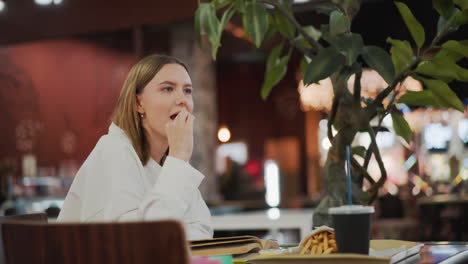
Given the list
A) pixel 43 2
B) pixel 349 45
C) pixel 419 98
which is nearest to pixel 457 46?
pixel 419 98

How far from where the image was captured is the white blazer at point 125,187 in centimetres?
132

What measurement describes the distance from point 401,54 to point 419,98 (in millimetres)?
A: 171

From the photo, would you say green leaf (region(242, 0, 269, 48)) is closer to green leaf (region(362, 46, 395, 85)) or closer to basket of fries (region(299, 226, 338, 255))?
green leaf (region(362, 46, 395, 85))

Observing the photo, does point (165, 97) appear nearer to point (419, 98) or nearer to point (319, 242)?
point (319, 242)

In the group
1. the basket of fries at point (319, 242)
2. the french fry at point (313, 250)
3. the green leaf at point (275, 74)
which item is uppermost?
the green leaf at point (275, 74)

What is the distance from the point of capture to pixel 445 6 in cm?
181

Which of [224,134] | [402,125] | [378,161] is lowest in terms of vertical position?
[378,161]

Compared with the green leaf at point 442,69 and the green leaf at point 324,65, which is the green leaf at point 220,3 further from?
the green leaf at point 442,69

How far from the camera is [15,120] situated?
11914 millimetres

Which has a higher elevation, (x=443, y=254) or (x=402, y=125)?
(x=402, y=125)

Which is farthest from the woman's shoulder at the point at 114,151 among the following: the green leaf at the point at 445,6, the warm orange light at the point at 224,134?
the warm orange light at the point at 224,134

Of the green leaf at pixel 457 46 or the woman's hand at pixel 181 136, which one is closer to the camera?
the woman's hand at pixel 181 136

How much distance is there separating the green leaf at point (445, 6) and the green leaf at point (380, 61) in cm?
30

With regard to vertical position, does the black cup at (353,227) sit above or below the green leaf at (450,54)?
below
